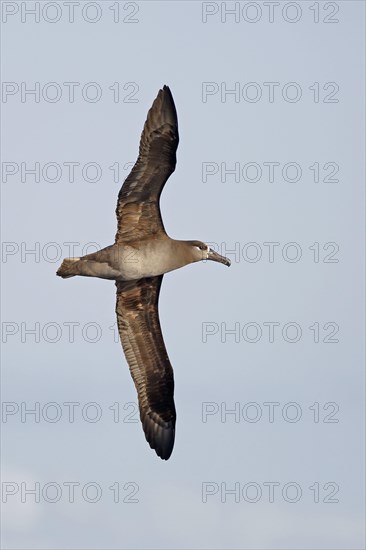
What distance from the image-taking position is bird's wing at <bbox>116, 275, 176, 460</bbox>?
104 ft

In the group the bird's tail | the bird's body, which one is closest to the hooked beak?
the bird's body

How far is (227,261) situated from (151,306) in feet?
5.91

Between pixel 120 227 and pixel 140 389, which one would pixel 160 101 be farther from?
pixel 140 389

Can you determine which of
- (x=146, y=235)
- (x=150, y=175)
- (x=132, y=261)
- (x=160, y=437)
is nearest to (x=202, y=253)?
(x=146, y=235)

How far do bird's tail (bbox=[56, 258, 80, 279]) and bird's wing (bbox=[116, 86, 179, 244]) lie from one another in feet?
3.54

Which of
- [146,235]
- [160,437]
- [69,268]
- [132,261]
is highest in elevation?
[146,235]

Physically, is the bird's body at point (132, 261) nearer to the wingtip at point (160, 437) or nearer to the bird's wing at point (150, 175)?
the bird's wing at point (150, 175)

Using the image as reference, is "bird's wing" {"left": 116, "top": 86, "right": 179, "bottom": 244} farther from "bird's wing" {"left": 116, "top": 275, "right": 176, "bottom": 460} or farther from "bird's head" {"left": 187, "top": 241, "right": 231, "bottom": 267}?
"bird's wing" {"left": 116, "top": 275, "right": 176, "bottom": 460}

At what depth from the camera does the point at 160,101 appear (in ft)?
99.8

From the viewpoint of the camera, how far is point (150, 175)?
98.3 ft

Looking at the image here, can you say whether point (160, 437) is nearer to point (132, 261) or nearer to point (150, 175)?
point (132, 261)

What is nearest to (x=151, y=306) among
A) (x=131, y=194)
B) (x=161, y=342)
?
(x=161, y=342)

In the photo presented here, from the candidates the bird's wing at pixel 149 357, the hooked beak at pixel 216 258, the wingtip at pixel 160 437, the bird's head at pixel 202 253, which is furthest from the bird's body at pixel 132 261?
the wingtip at pixel 160 437

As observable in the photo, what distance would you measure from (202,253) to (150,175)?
213 cm
